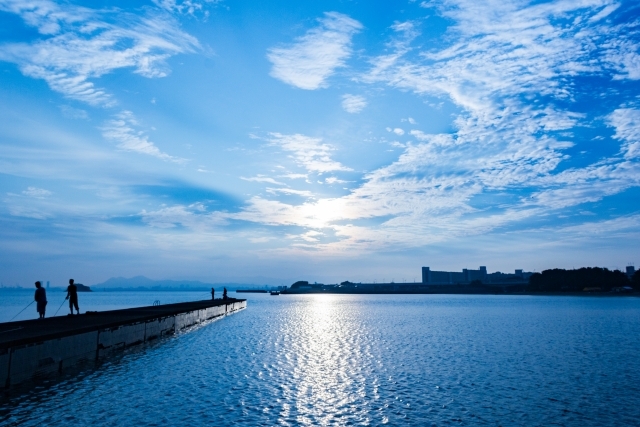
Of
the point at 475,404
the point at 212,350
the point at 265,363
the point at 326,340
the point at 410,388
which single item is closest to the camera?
the point at 475,404

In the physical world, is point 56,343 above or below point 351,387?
above

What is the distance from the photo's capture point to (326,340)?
47.2 metres

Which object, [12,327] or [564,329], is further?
[564,329]

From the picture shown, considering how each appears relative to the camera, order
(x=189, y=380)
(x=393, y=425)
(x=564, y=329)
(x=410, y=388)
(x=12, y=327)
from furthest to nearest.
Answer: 1. (x=564, y=329)
2. (x=12, y=327)
3. (x=189, y=380)
4. (x=410, y=388)
5. (x=393, y=425)

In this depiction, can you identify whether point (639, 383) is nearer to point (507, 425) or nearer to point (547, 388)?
point (547, 388)

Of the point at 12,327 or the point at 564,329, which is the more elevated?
the point at 12,327

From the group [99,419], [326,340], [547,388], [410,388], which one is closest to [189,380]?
[99,419]

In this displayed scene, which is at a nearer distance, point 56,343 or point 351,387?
point 351,387

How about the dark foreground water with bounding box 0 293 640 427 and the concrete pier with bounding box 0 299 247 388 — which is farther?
the concrete pier with bounding box 0 299 247 388

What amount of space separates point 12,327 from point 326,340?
27688 millimetres

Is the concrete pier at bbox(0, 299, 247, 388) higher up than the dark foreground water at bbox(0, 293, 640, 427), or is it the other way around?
the concrete pier at bbox(0, 299, 247, 388)

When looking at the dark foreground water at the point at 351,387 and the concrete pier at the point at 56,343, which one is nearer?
the dark foreground water at the point at 351,387

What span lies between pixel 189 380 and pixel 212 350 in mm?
13123

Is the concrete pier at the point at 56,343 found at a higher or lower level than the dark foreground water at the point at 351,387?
higher
